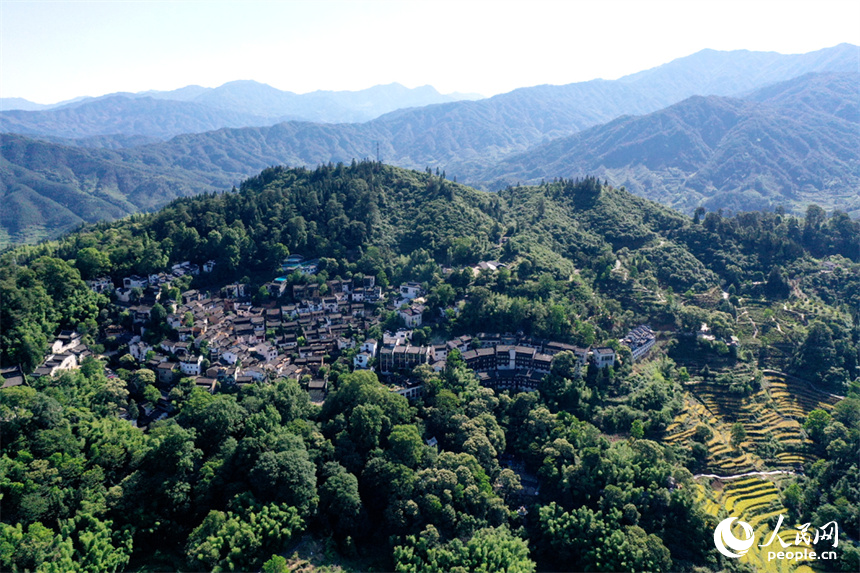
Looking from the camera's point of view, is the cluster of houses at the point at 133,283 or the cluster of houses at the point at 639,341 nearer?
the cluster of houses at the point at 639,341

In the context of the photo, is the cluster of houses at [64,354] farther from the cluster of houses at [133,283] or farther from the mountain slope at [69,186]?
the mountain slope at [69,186]

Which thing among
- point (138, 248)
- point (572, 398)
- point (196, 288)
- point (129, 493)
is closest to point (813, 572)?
point (572, 398)

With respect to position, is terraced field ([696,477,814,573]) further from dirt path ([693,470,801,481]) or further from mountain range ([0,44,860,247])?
mountain range ([0,44,860,247])

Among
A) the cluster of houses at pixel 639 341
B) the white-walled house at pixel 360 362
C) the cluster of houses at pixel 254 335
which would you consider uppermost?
the cluster of houses at pixel 254 335

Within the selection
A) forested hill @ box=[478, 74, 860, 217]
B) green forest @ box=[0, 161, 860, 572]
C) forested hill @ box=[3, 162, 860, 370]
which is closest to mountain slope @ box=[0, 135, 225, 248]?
forested hill @ box=[3, 162, 860, 370]

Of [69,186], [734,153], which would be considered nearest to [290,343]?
[69,186]

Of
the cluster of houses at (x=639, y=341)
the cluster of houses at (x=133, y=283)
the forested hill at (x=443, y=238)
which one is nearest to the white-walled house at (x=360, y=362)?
the forested hill at (x=443, y=238)
